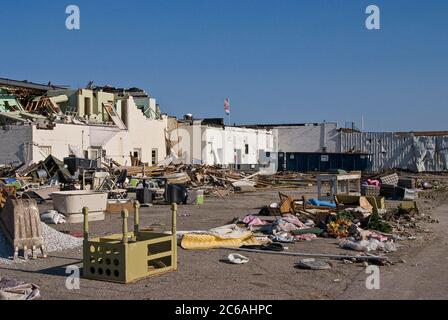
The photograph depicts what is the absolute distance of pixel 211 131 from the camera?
4688cm

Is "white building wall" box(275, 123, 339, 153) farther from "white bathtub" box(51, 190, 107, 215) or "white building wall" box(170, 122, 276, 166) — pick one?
"white bathtub" box(51, 190, 107, 215)

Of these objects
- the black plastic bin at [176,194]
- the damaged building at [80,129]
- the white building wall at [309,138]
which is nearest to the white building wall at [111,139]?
the damaged building at [80,129]

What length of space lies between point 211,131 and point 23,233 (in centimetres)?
3556

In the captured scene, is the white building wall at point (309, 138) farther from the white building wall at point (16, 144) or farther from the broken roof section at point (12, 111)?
the white building wall at point (16, 144)

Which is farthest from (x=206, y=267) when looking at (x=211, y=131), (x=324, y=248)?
(x=211, y=131)

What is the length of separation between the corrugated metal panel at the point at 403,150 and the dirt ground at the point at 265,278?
Result: 39.3 meters

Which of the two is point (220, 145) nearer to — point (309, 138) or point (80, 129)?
point (309, 138)

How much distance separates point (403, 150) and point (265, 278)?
45.7 metres

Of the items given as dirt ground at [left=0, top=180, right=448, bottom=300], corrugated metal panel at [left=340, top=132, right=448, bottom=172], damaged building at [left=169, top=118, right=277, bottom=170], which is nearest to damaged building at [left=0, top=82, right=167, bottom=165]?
damaged building at [left=169, top=118, right=277, bottom=170]

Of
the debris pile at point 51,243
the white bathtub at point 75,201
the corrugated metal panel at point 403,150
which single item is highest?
the corrugated metal panel at point 403,150

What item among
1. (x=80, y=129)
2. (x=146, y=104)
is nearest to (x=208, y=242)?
(x=80, y=129)

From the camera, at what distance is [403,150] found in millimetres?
52594

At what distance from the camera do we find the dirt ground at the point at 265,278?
8.66m

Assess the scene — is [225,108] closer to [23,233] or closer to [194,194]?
[194,194]
